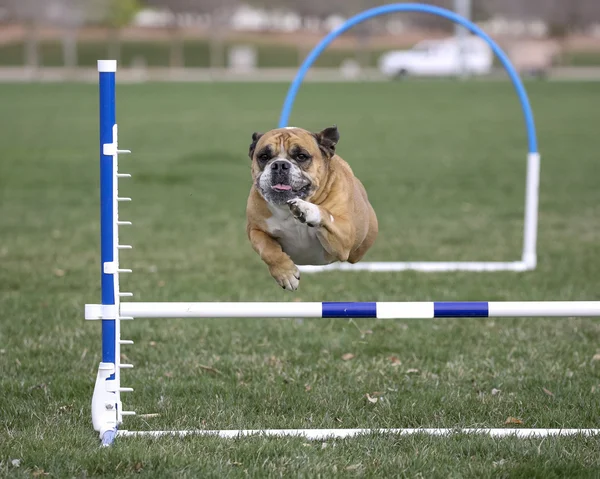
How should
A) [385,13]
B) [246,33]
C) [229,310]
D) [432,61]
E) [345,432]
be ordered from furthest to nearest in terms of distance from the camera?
[246,33] < [432,61] < [385,13] < [345,432] < [229,310]

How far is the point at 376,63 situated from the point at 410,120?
6123cm

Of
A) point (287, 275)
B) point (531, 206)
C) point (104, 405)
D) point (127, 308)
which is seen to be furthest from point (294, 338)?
point (531, 206)

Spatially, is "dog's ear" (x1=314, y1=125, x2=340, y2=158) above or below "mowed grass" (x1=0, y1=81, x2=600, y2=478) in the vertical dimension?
above

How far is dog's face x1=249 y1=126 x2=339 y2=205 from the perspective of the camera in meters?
4.62

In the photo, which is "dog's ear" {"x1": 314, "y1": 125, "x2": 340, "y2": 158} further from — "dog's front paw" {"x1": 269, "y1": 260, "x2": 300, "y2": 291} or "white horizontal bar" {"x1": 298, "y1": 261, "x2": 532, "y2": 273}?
"white horizontal bar" {"x1": 298, "y1": 261, "x2": 532, "y2": 273}

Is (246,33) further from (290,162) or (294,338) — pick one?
(290,162)

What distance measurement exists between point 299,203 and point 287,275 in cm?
48

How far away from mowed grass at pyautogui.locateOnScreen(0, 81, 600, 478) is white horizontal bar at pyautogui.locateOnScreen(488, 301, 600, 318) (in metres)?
0.73

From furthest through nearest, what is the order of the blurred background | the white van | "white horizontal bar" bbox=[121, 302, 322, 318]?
the blurred background
the white van
"white horizontal bar" bbox=[121, 302, 322, 318]

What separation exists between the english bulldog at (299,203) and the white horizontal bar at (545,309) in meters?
0.84

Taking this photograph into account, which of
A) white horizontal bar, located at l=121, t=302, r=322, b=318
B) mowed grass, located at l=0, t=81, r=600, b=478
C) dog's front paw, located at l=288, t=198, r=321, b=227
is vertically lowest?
mowed grass, located at l=0, t=81, r=600, b=478

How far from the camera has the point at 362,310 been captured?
501cm

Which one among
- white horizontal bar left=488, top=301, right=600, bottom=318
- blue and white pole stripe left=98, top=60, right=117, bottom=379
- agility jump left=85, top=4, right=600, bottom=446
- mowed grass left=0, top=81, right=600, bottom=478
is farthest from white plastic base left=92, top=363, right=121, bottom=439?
white horizontal bar left=488, top=301, right=600, bottom=318

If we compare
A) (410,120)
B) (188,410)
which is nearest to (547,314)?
(188,410)
